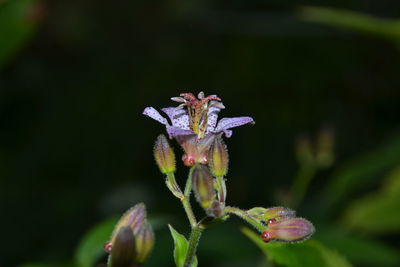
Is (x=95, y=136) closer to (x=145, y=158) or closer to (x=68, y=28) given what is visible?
(x=145, y=158)

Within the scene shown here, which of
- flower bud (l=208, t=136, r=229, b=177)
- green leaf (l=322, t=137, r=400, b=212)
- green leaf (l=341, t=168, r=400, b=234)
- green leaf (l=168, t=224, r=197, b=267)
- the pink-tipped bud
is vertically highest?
flower bud (l=208, t=136, r=229, b=177)

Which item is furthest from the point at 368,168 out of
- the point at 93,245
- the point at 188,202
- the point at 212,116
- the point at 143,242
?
the point at 143,242

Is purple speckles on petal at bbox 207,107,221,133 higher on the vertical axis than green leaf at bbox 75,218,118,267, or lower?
higher

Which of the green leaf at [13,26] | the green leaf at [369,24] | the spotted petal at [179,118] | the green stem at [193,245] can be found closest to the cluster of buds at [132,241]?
the green stem at [193,245]

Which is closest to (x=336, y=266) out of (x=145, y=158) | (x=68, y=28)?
(x=145, y=158)

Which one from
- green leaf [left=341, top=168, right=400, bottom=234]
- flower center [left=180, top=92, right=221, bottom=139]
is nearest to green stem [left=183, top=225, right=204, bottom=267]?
flower center [left=180, top=92, right=221, bottom=139]

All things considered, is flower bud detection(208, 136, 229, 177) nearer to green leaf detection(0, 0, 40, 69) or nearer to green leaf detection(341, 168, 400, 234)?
green leaf detection(0, 0, 40, 69)

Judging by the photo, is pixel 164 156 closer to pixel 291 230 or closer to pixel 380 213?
pixel 291 230
